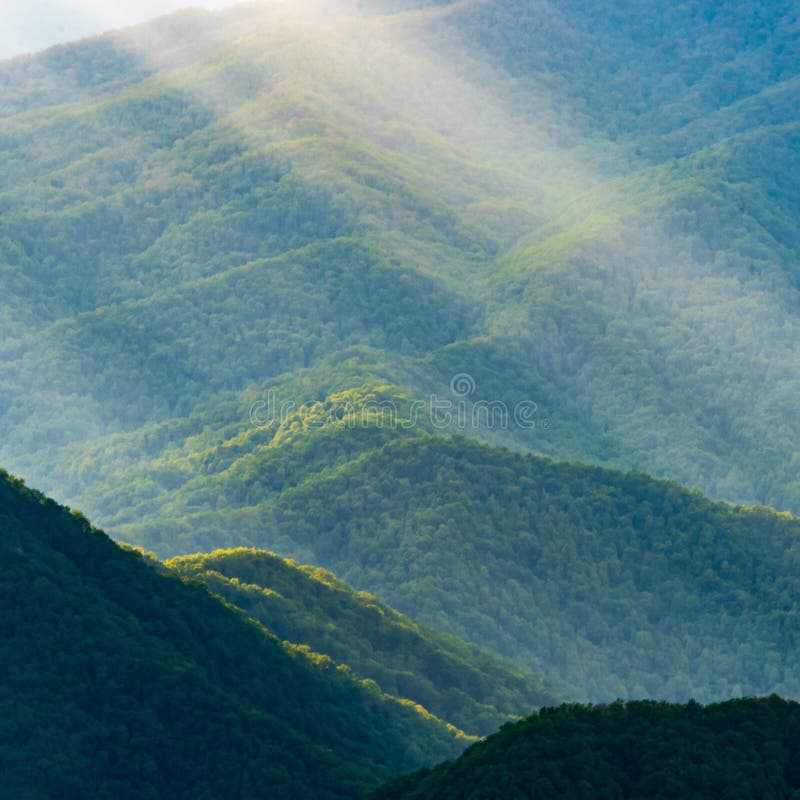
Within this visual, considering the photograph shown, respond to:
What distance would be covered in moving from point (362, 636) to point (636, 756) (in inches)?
1730

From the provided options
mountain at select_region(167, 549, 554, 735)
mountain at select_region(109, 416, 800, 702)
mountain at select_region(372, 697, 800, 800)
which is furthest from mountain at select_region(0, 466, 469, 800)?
mountain at select_region(109, 416, 800, 702)

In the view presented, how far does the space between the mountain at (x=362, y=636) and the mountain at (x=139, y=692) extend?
1214cm

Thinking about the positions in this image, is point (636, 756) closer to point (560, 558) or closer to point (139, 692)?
point (139, 692)

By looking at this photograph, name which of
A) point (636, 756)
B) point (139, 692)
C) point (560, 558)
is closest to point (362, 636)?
point (139, 692)

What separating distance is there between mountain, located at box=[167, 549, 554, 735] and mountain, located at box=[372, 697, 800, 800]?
34725 millimetres

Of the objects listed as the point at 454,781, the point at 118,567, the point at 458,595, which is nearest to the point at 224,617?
the point at 118,567

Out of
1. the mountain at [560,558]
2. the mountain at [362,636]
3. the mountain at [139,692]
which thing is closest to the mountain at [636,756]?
the mountain at [139,692]

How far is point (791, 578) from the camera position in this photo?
15012 centimetres

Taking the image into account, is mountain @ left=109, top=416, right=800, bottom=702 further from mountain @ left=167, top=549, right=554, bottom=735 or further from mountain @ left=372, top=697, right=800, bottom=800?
mountain @ left=372, top=697, right=800, bottom=800

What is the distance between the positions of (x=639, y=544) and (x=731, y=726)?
84361 mm

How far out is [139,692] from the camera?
257ft

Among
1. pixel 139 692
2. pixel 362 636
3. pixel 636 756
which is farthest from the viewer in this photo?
pixel 362 636

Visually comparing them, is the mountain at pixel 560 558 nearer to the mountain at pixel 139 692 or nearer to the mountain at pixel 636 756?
the mountain at pixel 139 692

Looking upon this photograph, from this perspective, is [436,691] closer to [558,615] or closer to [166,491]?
[558,615]
